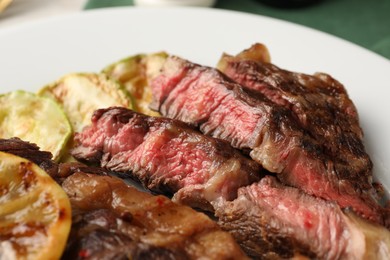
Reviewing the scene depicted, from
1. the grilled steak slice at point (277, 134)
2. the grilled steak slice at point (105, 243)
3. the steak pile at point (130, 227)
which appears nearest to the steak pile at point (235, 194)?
the grilled steak slice at point (277, 134)

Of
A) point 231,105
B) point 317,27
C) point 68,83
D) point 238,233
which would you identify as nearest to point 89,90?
point 68,83

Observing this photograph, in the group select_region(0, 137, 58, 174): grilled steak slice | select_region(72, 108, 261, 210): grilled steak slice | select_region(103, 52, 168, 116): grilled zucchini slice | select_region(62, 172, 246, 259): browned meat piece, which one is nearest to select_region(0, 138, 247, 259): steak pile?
select_region(62, 172, 246, 259): browned meat piece

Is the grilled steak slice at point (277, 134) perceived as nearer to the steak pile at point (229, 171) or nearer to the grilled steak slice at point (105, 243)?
the steak pile at point (229, 171)

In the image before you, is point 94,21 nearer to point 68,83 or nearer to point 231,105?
point 68,83

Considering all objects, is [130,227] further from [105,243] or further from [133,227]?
[105,243]

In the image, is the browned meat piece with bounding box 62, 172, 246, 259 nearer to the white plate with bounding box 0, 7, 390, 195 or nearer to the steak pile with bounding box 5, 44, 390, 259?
the steak pile with bounding box 5, 44, 390, 259
